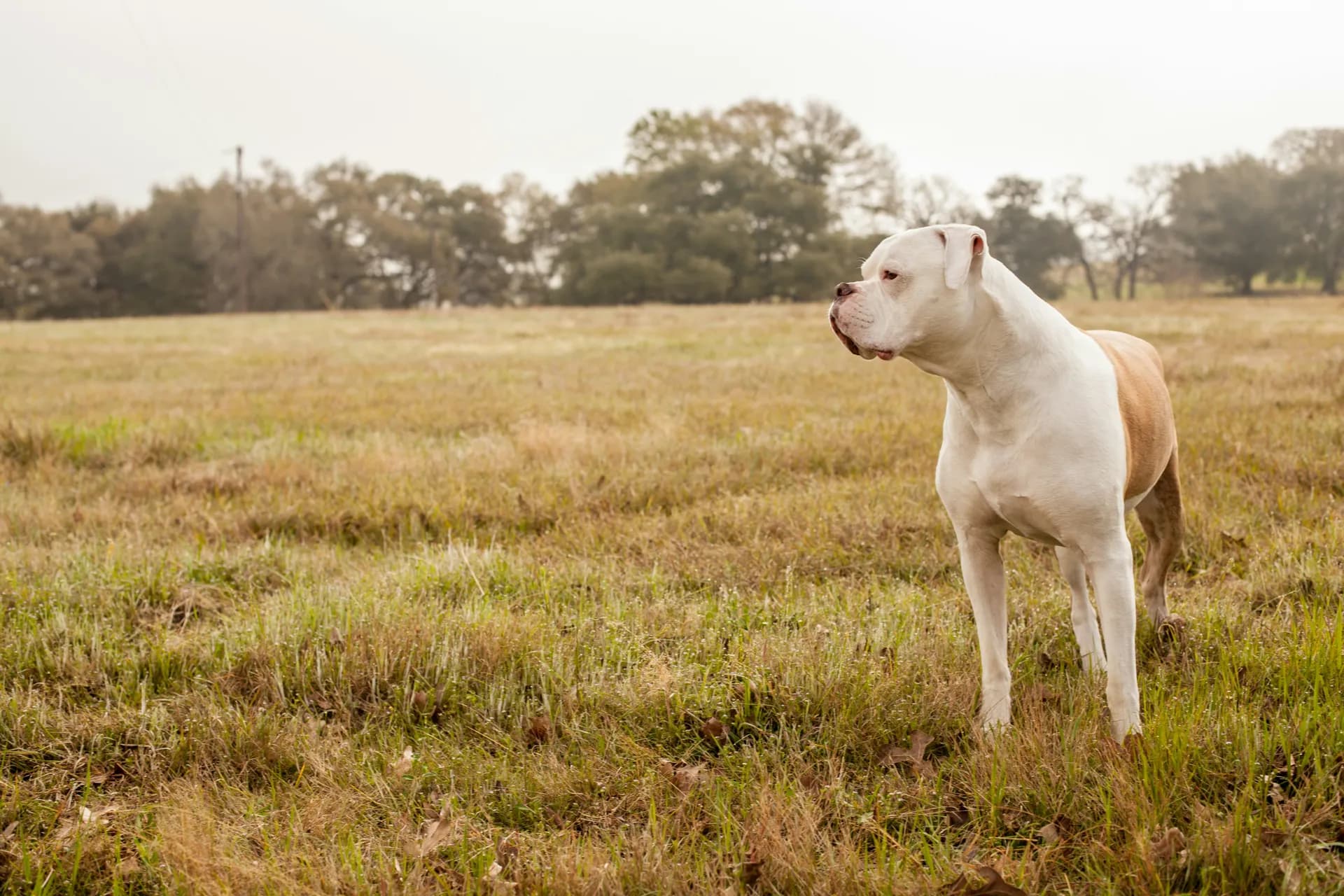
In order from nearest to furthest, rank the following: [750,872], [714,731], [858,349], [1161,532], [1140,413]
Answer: [750,872] < [858,349] < [714,731] < [1140,413] < [1161,532]

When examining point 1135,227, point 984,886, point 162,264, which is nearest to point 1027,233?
point 1135,227

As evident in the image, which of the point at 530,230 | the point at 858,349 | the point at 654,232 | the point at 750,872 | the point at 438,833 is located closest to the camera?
the point at 750,872

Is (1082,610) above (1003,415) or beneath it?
beneath

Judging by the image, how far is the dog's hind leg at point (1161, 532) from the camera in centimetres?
399

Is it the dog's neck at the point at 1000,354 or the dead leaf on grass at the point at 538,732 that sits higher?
the dog's neck at the point at 1000,354

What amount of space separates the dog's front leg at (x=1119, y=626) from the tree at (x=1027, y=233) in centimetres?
6169

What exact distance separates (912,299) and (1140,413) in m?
1.14

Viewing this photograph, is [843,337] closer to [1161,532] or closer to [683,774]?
[683,774]

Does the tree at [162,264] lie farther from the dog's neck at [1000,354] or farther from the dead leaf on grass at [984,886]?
the dead leaf on grass at [984,886]

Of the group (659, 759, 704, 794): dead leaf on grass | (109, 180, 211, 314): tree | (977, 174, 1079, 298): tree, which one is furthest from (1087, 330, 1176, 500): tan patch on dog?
(109, 180, 211, 314): tree

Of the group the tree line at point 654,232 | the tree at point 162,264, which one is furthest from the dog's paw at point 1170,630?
the tree at point 162,264

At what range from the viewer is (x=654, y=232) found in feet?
186

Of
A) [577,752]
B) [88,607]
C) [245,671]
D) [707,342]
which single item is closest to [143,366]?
[707,342]

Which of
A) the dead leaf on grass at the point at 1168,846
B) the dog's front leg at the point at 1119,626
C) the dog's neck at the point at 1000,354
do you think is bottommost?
the dead leaf on grass at the point at 1168,846
